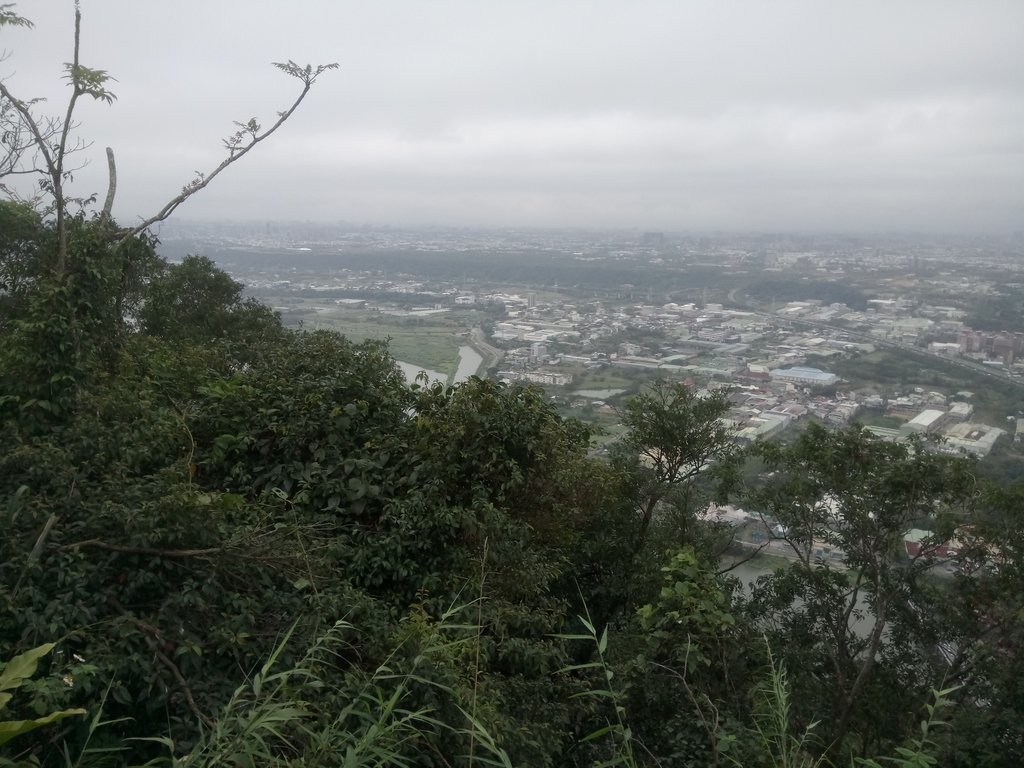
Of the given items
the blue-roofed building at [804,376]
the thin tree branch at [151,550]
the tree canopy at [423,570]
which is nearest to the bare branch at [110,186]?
the tree canopy at [423,570]

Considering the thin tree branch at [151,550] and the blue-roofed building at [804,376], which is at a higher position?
the thin tree branch at [151,550]

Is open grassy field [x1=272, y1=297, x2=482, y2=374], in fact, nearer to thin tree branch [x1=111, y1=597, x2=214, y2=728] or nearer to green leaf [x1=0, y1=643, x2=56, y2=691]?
thin tree branch [x1=111, y1=597, x2=214, y2=728]

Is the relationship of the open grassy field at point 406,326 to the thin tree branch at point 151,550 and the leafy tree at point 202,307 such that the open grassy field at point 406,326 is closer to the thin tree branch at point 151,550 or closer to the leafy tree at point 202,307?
the leafy tree at point 202,307

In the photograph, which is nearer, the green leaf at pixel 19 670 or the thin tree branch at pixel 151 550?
the green leaf at pixel 19 670

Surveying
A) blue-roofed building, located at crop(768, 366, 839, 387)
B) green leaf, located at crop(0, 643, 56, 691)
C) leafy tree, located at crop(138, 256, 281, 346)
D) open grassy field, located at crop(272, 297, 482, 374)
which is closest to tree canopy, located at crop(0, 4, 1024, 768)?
green leaf, located at crop(0, 643, 56, 691)

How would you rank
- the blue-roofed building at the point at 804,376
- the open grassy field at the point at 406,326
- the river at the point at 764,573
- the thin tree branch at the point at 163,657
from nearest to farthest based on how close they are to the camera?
1. the thin tree branch at the point at 163,657
2. the river at the point at 764,573
3. the open grassy field at the point at 406,326
4. the blue-roofed building at the point at 804,376

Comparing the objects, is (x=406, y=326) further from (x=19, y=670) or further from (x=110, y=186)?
(x=19, y=670)

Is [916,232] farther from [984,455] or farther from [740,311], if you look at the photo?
[984,455]

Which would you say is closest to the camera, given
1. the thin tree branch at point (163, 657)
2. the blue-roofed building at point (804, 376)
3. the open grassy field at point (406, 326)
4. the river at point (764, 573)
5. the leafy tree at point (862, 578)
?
the thin tree branch at point (163, 657)

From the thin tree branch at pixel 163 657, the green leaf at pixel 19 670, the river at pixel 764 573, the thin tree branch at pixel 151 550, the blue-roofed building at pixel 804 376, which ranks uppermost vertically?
the green leaf at pixel 19 670

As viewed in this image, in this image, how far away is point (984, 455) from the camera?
28.5ft

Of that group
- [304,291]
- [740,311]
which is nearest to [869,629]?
[740,311]

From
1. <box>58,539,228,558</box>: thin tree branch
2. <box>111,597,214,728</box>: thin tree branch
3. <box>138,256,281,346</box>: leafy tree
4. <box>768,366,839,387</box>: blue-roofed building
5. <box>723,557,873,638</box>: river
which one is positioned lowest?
<box>723,557,873,638</box>: river

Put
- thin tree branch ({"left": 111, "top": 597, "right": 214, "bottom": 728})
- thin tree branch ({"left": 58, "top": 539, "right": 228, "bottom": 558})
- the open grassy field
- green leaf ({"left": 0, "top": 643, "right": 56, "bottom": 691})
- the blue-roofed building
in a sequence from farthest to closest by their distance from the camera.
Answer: the blue-roofed building < the open grassy field < thin tree branch ({"left": 58, "top": 539, "right": 228, "bottom": 558}) < thin tree branch ({"left": 111, "top": 597, "right": 214, "bottom": 728}) < green leaf ({"left": 0, "top": 643, "right": 56, "bottom": 691})
